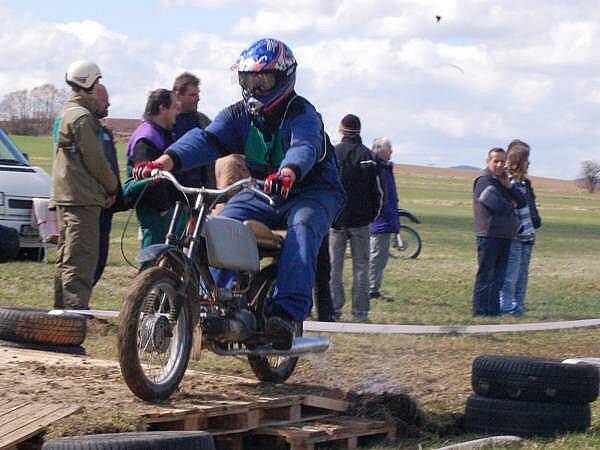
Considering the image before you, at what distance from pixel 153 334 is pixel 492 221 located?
24.5 ft

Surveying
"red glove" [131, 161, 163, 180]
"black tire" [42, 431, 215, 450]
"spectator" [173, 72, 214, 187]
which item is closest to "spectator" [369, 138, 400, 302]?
"spectator" [173, 72, 214, 187]

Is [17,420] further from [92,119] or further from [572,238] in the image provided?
[572,238]

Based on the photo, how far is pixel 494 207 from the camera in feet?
42.4

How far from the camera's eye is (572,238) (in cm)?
3080

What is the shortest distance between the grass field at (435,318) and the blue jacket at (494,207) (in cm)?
100

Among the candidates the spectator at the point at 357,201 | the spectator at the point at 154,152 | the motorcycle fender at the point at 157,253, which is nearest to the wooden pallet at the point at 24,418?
the motorcycle fender at the point at 157,253

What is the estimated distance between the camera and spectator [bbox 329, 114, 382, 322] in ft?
41.3

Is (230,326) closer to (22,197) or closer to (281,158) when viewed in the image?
(281,158)

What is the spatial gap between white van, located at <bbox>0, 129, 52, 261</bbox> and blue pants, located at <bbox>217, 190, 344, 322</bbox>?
833 cm

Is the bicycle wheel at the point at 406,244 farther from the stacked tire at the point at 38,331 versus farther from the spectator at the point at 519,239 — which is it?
the stacked tire at the point at 38,331

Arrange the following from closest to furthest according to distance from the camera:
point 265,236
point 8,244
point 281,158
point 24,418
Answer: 1. point 24,418
2. point 265,236
3. point 281,158
4. point 8,244

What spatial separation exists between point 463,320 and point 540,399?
214 inches

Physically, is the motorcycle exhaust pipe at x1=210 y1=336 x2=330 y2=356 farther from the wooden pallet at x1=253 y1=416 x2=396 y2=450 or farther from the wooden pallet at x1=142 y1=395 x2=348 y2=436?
the wooden pallet at x1=253 y1=416 x2=396 y2=450

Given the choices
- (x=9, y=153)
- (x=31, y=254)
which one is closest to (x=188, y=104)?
(x=31, y=254)
